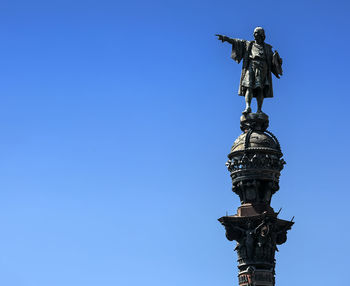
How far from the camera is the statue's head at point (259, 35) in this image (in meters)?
42.5

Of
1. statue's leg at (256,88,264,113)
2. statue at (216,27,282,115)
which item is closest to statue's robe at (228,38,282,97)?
statue at (216,27,282,115)

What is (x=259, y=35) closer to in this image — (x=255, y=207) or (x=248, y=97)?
(x=248, y=97)

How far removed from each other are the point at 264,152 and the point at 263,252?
413 centimetres

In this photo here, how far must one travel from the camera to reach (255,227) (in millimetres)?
39156

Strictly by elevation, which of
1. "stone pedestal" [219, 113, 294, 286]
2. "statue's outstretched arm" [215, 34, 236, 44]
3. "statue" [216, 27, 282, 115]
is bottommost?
"stone pedestal" [219, 113, 294, 286]

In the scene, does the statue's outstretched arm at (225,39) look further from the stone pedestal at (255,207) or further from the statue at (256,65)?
the stone pedestal at (255,207)

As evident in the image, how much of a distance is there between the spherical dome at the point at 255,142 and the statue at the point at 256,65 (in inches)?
62.8

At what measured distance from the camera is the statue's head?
4247cm

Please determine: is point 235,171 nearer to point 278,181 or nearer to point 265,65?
point 278,181

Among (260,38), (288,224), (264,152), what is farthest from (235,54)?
(288,224)

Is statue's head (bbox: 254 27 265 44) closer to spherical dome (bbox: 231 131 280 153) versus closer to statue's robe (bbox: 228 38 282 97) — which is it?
statue's robe (bbox: 228 38 282 97)

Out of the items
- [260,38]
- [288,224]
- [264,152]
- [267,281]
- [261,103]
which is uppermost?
[260,38]

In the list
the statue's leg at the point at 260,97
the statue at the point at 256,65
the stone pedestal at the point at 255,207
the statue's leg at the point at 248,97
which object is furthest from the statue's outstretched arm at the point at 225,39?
the stone pedestal at the point at 255,207

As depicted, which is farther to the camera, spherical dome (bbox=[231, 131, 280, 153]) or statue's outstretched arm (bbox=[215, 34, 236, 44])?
statue's outstretched arm (bbox=[215, 34, 236, 44])
